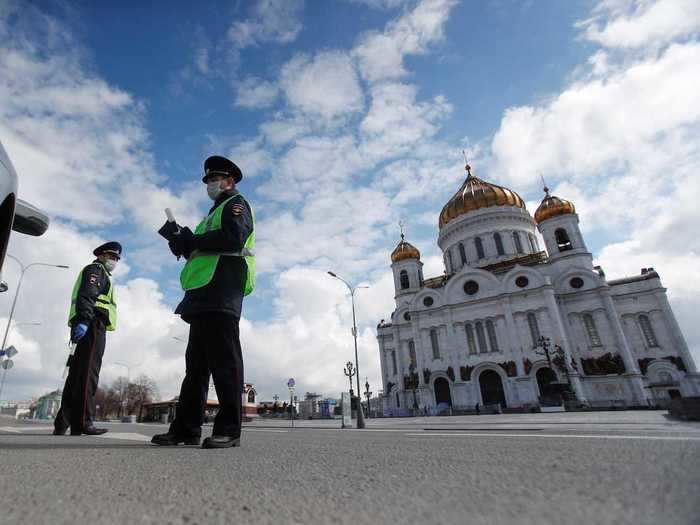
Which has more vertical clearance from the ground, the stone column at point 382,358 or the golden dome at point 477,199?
the golden dome at point 477,199

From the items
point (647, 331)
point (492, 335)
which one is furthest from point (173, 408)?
point (647, 331)

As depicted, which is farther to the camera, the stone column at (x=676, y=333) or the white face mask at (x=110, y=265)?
the stone column at (x=676, y=333)

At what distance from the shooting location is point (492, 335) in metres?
33.9

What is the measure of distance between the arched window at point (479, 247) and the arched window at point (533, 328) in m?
9.05

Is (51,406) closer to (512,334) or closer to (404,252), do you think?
(404,252)

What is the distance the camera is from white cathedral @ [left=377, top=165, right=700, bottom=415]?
29141 millimetres

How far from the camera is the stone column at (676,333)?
92.4ft

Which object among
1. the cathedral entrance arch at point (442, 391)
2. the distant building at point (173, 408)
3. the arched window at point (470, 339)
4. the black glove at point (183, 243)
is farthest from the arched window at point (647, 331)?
the black glove at point (183, 243)

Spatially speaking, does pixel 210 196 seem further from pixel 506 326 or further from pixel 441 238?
pixel 441 238

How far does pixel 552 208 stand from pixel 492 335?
13688mm

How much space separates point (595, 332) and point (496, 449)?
3555 cm

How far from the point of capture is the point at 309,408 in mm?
61469

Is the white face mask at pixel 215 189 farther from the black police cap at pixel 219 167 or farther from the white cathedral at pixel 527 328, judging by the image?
the white cathedral at pixel 527 328

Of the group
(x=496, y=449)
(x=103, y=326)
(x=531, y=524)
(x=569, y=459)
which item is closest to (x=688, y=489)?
(x=531, y=524)
